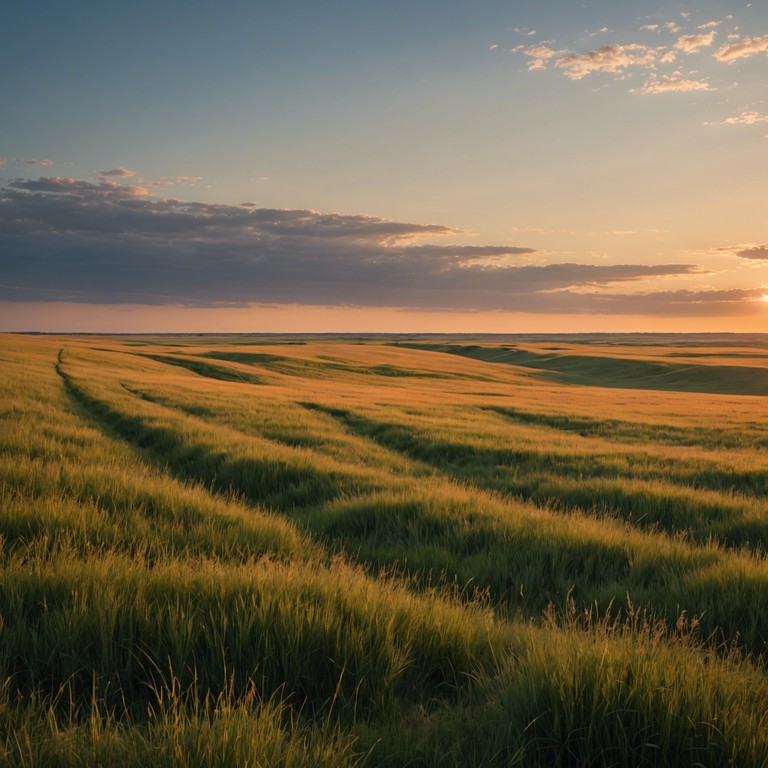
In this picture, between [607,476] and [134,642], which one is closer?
[134,642]

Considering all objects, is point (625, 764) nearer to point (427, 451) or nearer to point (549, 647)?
point (549, 647)

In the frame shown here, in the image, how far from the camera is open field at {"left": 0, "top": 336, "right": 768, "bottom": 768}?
2348mm

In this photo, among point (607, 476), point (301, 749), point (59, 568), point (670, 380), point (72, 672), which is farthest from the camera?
point (670, 380)

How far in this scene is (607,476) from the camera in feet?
35.1

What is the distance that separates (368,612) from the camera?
3.28m

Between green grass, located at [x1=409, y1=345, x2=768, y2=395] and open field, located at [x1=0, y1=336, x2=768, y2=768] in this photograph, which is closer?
open field, located at [x1=0, y1=336, x2=768, y2=768]

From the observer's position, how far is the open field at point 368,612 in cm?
235

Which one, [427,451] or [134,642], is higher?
[134,642]

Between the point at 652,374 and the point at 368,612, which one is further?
the point at 652,374

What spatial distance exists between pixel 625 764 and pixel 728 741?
0.43 metres

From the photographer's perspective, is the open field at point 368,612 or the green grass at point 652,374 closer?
the open field at point 368,612

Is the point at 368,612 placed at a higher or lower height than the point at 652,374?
higher

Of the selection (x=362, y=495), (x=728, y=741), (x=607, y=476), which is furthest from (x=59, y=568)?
(x=607, y=476)

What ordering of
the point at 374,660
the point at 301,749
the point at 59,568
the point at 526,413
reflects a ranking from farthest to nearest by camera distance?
the point at 526,413 < the point at 59,568 < the point at 374,660 < the point at 301,749
